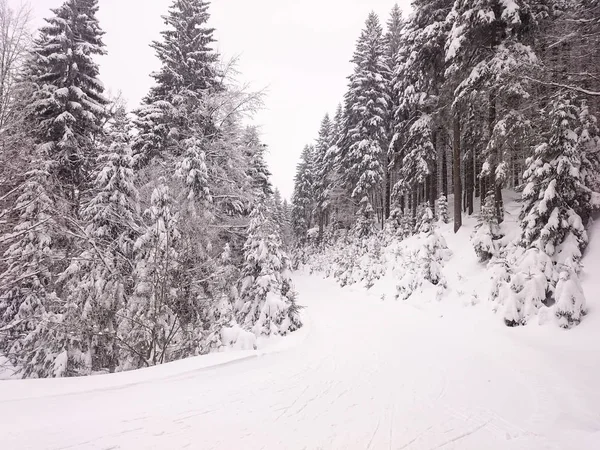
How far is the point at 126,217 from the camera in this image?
935 cm

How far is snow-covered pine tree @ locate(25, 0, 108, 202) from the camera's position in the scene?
11820 millimetres

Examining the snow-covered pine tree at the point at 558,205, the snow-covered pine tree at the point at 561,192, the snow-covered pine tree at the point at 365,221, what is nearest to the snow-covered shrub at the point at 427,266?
the snow-covered pine tree at the point at 558,205

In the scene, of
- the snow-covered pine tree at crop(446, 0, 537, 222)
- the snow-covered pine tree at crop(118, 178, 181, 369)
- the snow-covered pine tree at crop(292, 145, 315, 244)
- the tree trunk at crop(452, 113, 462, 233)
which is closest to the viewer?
the snow-covered pine tree at crop(118, 178, 181, 369)

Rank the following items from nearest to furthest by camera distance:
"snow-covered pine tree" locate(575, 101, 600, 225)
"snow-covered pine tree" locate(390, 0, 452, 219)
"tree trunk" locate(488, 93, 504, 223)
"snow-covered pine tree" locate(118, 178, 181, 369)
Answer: "snow-covered pine tree" locate(118, 178, 181, 369), "snow-covered pine tree" locate(575, 101, 600, 225), "tree trunk" locate(488, 93, 504, 223), "snow-covered pine tree" locate(390, 0, 452, 219)

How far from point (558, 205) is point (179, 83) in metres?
13.1

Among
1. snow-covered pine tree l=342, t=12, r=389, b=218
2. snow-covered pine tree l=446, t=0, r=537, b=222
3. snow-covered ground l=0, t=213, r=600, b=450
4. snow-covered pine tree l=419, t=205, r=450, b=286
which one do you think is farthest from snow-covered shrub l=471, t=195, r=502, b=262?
snow-covered pine tree l=342, t=12, r=389, b=218

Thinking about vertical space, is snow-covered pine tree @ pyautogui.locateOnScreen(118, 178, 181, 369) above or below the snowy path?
above

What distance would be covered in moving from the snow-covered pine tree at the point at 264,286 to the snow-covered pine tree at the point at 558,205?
6.33 m

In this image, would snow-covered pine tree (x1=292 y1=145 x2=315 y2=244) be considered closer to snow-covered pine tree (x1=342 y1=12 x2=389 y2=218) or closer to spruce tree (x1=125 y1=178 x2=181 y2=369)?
snow-covered pine tree (x1=342 y1=12 x2=389 y2=218)

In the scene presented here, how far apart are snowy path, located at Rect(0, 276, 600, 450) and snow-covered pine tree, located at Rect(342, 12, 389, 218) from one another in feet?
59.7

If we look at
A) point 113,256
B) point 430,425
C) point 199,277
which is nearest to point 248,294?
point 199,277

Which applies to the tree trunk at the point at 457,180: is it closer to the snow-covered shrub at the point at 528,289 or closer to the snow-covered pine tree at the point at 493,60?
the snow-covered pine tree at the point at 493,60

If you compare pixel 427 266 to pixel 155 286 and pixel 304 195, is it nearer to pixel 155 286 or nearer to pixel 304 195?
pixel 155 286

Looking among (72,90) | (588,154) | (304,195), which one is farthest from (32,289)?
(304,195)
